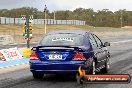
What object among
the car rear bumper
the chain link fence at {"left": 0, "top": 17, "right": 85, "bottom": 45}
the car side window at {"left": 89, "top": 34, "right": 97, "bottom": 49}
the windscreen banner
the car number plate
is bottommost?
the chain link fence at {"left": 0, "top": 17, "right": 85, "bottom": 45}

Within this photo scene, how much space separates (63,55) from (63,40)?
712mm

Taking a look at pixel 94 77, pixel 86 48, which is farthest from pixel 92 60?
pixel 94 77

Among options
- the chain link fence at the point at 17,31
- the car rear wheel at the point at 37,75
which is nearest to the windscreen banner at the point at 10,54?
the car rear wheel at the point at 37,75

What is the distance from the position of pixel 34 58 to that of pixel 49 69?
65 cm

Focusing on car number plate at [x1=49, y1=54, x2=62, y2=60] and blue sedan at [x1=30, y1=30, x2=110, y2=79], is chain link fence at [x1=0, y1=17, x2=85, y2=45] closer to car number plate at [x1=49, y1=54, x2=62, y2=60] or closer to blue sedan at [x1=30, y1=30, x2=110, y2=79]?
blue sedan at [x1=30, y1=30, x2=110, y2=79]

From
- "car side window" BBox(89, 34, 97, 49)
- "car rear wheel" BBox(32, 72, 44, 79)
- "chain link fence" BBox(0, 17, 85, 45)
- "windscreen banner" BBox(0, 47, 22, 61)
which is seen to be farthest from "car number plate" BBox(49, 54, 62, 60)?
"chain link fence" BBox(0, 17, 85, 45)

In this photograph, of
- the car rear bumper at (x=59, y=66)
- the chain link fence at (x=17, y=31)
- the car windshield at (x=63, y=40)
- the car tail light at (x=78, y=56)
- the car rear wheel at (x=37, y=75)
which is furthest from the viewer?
the chain link fence at (x=17, y=31)

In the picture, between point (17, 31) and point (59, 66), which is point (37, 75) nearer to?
point (59, 66)

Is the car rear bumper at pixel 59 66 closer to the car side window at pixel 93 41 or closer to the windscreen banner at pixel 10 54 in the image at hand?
the car side window at pixel 93 41

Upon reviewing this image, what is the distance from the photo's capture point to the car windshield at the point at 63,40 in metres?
12.4

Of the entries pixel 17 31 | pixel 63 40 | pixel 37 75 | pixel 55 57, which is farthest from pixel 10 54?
pixel 17 31

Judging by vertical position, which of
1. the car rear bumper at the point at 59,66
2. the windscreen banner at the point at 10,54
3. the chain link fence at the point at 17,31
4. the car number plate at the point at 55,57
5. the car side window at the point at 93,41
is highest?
the car side window at the point at 93,41

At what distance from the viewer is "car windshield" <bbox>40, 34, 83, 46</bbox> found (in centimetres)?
1242

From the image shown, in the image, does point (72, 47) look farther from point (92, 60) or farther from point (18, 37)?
point (18, 37)
